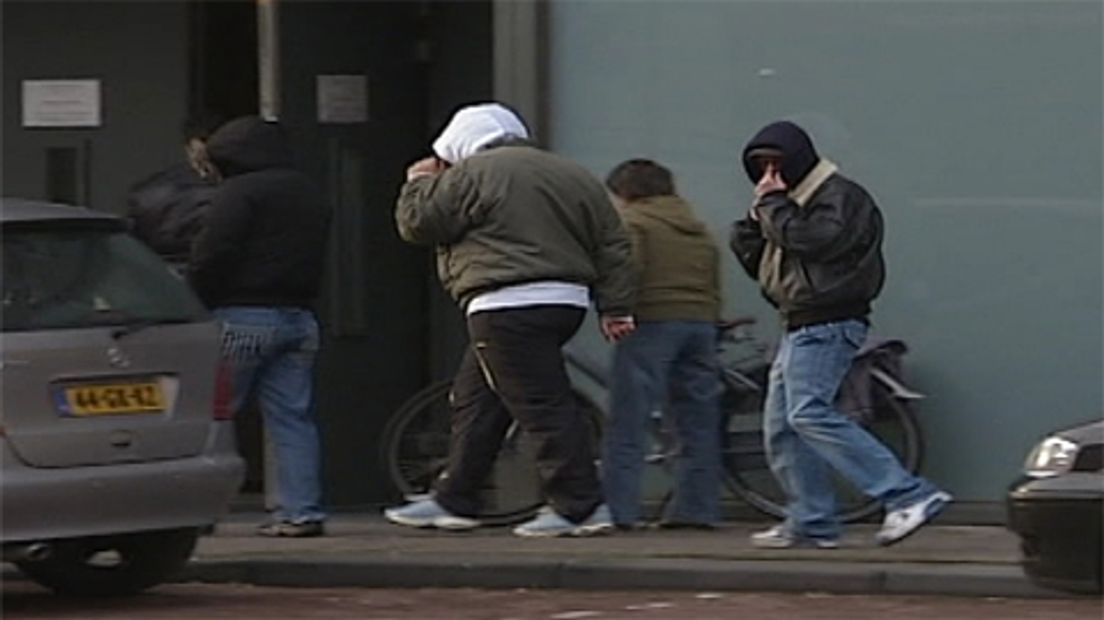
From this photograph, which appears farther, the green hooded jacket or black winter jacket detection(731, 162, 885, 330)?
the green hooded jacket

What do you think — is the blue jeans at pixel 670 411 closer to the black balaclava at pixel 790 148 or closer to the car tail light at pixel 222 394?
the black balaclava at pixel 790 148

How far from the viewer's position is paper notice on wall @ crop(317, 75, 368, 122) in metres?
14.4

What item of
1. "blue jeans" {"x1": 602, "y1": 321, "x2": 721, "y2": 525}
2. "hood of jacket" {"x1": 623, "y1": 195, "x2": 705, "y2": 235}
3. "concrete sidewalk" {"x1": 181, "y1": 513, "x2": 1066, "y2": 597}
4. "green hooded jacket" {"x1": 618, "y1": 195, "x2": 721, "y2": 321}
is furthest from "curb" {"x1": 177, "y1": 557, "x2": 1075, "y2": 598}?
"hood of jacket" {"x1": 623, "y1": 195, "x2": 705, "y2": 235}

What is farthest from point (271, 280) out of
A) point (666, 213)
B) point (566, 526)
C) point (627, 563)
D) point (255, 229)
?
point (627, 563)

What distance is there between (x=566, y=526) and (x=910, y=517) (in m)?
1.53

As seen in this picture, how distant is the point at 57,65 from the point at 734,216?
391cm

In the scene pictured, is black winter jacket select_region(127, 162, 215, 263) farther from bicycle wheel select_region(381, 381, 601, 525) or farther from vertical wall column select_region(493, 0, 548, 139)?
vertical wall column select_region(493, 0, 548, 139)

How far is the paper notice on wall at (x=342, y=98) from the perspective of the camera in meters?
14.4

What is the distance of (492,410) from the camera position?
12.4m

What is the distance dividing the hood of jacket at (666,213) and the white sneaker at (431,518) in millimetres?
1545

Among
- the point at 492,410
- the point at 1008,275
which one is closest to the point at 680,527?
the point at 492,410

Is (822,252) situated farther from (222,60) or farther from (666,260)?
(222,60)

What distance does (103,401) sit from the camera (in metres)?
10.4

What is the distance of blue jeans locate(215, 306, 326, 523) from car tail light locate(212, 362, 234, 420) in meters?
1.37
